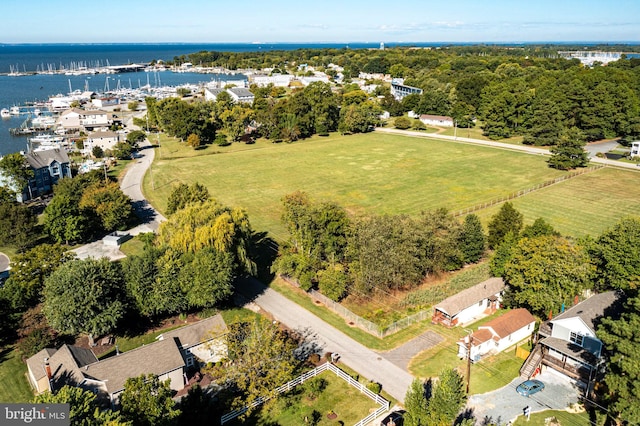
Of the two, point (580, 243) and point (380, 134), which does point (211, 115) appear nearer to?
point (380, 134)

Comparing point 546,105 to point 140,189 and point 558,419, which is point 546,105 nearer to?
point 140,189

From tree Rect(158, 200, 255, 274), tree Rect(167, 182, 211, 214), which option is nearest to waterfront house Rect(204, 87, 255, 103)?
tree Rect(167, 182, 211, 214)

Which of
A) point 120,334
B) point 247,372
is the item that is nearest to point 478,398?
point 247,372

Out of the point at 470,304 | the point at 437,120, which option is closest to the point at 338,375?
the point at 470,304

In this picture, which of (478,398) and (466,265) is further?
(466,265)

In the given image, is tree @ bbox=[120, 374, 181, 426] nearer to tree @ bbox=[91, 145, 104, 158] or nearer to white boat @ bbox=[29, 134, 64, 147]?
tree @ bbox=[91, 145, 104, 158]

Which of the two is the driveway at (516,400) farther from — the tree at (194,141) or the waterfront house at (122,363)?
the tree at (194,141)

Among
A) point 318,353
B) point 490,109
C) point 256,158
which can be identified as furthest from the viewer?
point 490,109

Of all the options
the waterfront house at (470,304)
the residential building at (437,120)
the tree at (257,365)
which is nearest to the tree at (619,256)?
the waterfront house at (470,304)
